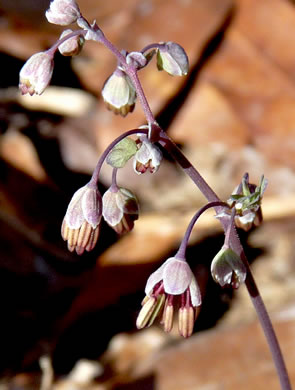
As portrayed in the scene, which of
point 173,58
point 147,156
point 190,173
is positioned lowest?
point 190,173

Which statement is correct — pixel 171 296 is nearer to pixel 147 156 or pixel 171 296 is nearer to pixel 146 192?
pixel 147 156

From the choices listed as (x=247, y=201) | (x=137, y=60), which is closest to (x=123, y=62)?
(x=137, y=60)

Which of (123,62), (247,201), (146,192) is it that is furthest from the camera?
(146,192)

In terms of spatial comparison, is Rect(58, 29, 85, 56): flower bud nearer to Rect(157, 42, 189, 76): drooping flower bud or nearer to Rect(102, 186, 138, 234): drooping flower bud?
Rect(157, 42, 189, 76): drooping flower bud

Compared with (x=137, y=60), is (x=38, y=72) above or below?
above

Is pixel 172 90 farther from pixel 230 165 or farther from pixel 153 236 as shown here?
pixel 153 236

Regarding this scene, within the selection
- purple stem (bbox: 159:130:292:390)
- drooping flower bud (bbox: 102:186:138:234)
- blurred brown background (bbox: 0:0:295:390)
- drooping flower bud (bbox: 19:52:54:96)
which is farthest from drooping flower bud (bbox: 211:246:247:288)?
blurred brown background (bbox: 0:0:295:390)

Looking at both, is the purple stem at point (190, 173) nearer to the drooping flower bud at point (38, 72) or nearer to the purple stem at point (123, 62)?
the purple stem at point (123, 62)
